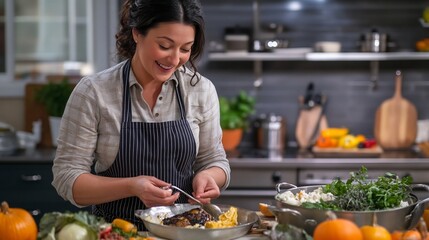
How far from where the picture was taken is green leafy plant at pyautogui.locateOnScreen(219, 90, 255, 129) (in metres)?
5.16

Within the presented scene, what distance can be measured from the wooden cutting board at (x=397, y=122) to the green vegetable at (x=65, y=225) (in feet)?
10.8

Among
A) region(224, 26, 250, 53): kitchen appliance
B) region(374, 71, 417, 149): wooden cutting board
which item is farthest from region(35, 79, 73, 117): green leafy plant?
region(374, 71, 417, 149): wooden cutting board

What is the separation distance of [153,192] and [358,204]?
2.15ft

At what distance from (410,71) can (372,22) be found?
1.38 ft

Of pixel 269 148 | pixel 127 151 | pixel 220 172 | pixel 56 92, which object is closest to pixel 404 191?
pixel 220 172

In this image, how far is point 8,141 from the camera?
5.00 m

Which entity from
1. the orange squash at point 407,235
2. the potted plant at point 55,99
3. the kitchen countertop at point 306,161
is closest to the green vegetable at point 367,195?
the orange squash at point 407,235

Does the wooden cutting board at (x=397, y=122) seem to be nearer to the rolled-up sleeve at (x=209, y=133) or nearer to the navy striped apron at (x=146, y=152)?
the rolled-up sleeve at (x=209, y=133)

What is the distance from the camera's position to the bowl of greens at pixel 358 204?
7.77 ft

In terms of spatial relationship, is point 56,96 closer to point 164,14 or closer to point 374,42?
point 374,42

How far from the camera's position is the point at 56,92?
17.3 ft

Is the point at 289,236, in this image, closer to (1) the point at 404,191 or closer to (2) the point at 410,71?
(1) the point at 404,191

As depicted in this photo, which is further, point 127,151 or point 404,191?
point 127,151

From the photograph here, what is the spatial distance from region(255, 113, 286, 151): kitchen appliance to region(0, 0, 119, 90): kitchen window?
4.18 ft
